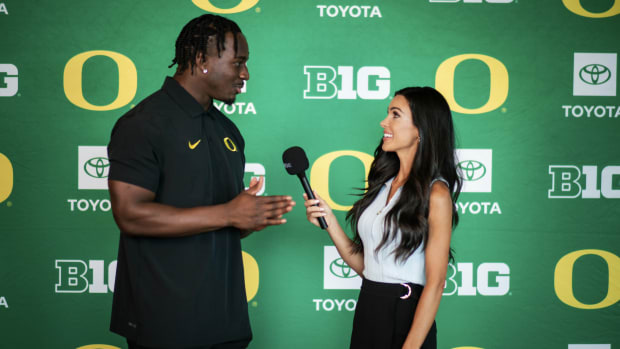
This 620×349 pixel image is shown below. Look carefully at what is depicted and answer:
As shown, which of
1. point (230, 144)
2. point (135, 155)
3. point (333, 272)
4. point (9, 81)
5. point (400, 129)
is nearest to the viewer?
point (135, 155)

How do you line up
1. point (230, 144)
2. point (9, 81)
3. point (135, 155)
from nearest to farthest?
point (135, 155)
point (230, 144)
point (9, 81)

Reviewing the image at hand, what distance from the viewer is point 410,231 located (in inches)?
56.3

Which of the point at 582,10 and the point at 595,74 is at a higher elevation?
the point at 582,10

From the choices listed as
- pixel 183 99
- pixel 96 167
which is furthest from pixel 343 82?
pixel 96 167

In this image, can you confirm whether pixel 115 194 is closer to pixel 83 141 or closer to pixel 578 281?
pixel 83 141

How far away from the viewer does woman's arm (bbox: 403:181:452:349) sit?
54.6 inches

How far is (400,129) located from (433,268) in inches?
17.6

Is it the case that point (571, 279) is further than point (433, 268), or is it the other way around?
point (571, 279)

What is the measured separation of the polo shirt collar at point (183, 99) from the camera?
1.30 metres

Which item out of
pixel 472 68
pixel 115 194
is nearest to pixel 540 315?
pixel 472 68

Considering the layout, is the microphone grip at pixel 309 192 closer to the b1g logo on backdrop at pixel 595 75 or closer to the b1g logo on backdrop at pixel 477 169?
the b1g logo on backdrop at pixel 477 169

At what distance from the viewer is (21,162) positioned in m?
2.25

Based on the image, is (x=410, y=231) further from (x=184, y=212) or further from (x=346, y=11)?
(x=346, y=11)

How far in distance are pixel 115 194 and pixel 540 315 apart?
6.94ft
